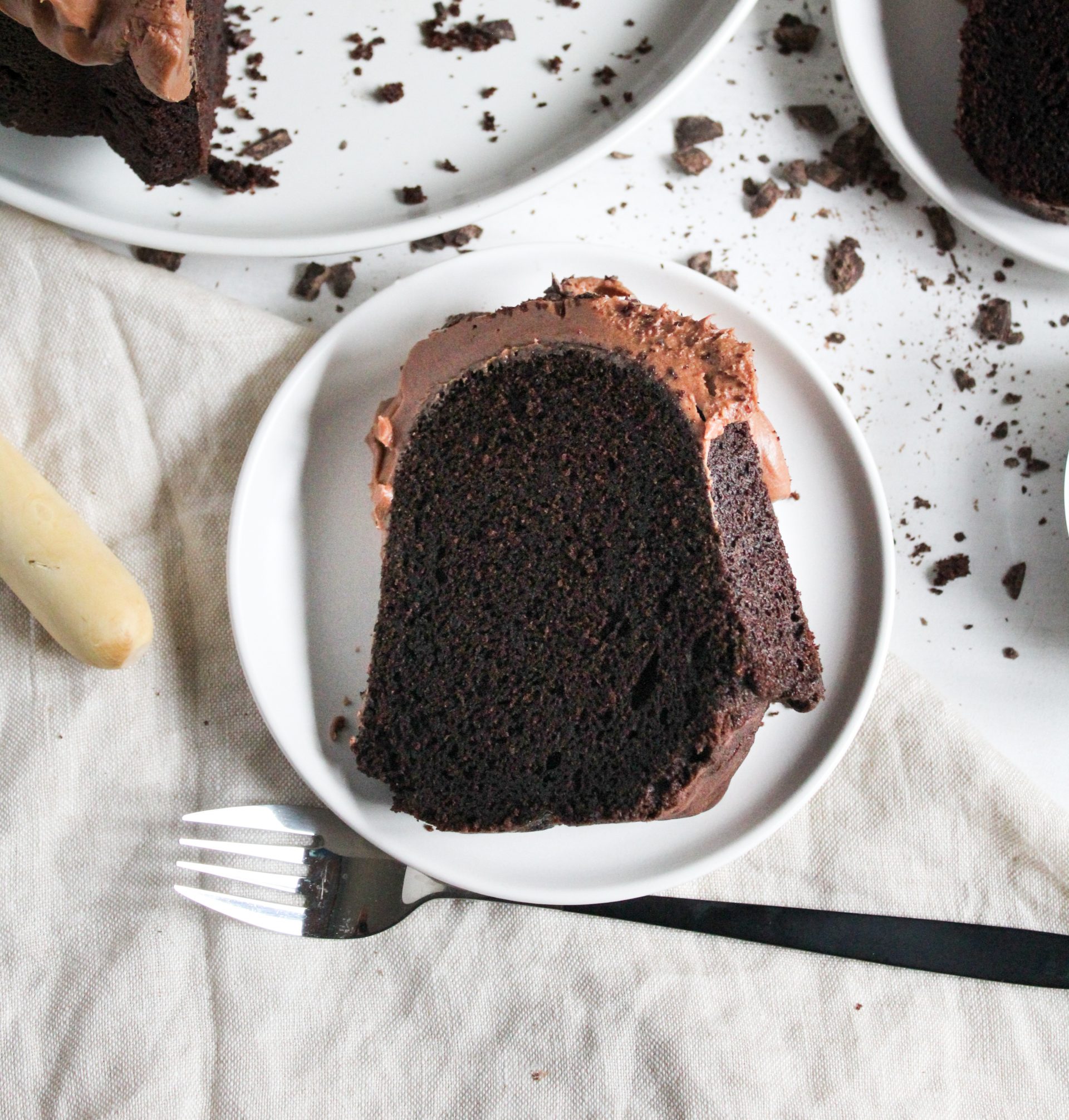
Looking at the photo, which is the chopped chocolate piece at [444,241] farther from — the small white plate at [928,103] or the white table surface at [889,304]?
the small white plate at [928,103]

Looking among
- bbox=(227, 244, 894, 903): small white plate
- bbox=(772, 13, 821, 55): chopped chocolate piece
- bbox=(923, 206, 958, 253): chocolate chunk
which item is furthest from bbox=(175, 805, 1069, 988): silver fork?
bbox=(772, 13, 821, 55): chopped chocolate piece

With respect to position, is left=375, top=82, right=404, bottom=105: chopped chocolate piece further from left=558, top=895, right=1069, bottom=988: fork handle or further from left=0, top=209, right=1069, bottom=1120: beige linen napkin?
left=558, top=895, right=1069, bottom=988: fork handle

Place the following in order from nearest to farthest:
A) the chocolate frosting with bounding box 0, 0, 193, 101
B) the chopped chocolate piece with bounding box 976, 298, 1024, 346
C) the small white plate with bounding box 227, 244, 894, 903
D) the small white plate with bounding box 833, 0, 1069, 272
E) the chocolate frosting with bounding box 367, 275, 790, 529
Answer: the chocolate frosting with bounding box 0, 0, 193, 101
the chocolate frosting with bounding box 367, 275, 790, 529
the small white plate with bounding box 227, 244, 894, 903
the small white plate with bounding box 833, 0, 1069, 272
the chopped chocolate piece with bounding box 976, 298, 1024, 346

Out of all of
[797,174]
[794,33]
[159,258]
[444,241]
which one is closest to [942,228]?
[797,174]

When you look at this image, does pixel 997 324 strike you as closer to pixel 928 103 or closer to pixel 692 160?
pixel 928 103

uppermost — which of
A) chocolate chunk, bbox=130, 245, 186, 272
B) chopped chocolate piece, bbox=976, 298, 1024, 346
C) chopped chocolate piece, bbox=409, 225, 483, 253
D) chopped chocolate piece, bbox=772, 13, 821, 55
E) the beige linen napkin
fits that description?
chopped chocolate piece, bbox=772, 13, 821, 55

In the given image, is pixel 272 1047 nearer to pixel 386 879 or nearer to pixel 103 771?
pixel 386 879
